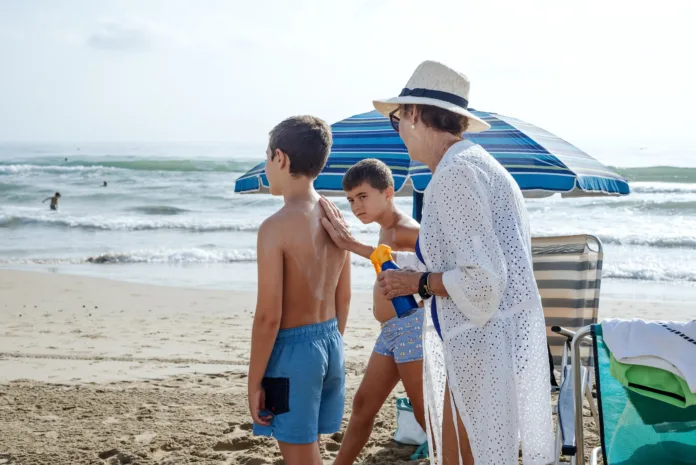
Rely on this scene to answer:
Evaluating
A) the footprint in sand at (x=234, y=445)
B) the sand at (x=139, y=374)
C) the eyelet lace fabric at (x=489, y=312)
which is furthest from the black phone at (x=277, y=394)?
the footprint in sand at (x=234, y=445)

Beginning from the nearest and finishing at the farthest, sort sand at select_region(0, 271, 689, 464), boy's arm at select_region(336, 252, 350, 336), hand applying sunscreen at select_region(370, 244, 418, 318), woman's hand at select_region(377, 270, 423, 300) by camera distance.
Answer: woman's hand at select_region(377, 270, 423, 300) < hand applying sunscreen at select_region(370, 244, 418, 318) < boy's arm at select_region(336, 252, 350, 336) < sand at select_region(0, 271, 689, 464)

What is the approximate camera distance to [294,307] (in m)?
2.84

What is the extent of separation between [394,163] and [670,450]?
2522 mm

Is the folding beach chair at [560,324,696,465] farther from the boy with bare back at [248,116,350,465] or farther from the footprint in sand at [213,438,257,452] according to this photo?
the footprint in sand at [213,438,257,452]

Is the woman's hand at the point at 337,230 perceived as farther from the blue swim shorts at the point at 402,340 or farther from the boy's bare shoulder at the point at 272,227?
the blue swim shorts at the point at 402,340

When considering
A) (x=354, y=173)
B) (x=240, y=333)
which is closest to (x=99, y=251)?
(x=240, y=333)

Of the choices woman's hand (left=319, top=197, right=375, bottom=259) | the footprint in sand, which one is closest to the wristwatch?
woman's hand (left=319, top=197, right=375, bottom=259)

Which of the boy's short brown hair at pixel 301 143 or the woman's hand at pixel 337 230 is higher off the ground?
the boy's short brown hair at pixel 301 143

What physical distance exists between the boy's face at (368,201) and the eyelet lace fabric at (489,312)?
1.22 metres

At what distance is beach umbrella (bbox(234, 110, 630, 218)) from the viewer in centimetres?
454

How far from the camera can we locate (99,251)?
1619cm

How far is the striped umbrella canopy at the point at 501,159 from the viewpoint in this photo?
4543 millimetres

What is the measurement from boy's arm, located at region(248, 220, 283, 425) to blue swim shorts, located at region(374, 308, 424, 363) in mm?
950

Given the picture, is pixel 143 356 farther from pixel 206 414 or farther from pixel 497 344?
pixel 497 344
